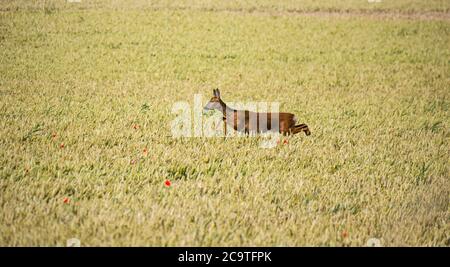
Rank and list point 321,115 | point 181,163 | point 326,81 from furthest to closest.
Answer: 1. point 326,81
2. point 321,115
3. point 181,163

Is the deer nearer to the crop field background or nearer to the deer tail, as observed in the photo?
the deer tail

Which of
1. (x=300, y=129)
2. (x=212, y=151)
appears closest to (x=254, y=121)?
(x=300, y=129)

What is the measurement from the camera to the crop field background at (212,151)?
11.0 feet

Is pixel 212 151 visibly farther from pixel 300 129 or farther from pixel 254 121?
pixel 300 129

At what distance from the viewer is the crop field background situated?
337 centimetres

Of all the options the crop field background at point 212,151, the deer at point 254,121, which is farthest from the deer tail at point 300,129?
the crop field background at point 212,151

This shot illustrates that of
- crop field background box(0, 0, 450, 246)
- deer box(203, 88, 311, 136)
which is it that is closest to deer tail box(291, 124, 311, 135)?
deer box(203, 88, 311, 136)

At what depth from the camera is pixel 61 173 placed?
4211 mm

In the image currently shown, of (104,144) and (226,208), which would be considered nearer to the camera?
(226,208)

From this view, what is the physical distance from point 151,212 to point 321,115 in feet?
15.7

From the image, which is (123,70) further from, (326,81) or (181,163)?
(181,163)

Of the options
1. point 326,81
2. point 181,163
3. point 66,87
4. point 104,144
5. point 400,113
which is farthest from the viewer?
point 326,81

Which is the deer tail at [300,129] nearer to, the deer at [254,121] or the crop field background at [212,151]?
the deer at [254,121]
